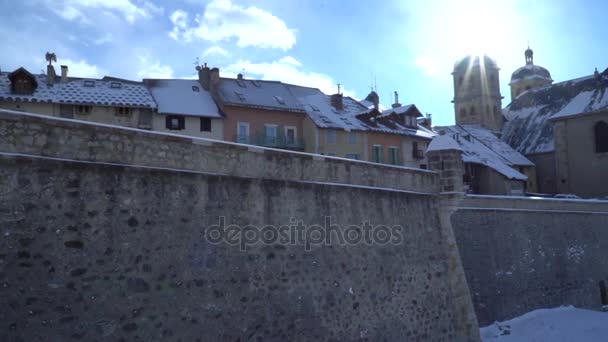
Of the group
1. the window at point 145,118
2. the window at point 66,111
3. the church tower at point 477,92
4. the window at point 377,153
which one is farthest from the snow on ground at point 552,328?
the church tower at point 477,92

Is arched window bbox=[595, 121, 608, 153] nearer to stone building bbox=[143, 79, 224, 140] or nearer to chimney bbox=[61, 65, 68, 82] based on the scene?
stone building bbox=[143, 79, 224, 140]

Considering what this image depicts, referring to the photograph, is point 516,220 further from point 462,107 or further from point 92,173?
point 462,107

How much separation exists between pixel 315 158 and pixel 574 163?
36.3 m

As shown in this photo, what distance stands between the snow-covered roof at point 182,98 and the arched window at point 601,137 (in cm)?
2880

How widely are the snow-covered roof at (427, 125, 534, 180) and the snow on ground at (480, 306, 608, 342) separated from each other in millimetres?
16192

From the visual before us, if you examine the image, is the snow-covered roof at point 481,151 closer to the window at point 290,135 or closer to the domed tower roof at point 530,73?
the window at point 290,135

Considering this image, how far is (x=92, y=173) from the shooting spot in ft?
28.7

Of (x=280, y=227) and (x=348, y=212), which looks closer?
(x=280, y=227)

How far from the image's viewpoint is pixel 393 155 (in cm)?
3647

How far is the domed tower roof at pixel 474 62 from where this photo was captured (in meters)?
64.7

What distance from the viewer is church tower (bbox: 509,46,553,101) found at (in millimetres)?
72062

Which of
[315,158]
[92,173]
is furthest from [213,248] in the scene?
[315,158]

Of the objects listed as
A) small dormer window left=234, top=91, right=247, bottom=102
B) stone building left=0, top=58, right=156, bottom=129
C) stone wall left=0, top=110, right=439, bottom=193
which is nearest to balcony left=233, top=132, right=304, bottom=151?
small dormer window left=234, top=91, right=247, bottom=102

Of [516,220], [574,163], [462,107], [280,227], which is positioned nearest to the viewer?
[280,227]
